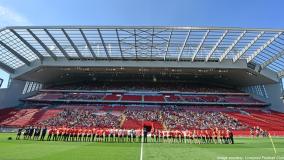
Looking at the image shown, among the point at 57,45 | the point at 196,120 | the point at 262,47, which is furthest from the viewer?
the point at 196,120

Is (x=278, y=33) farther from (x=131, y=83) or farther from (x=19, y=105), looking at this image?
(x=19, y=105)

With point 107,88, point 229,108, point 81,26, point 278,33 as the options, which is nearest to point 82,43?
point 81,26

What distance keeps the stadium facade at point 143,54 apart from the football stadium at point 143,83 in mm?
147

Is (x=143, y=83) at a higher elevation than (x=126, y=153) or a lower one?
higher

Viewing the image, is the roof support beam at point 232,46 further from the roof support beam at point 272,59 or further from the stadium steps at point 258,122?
the stadium steps at point 258,122

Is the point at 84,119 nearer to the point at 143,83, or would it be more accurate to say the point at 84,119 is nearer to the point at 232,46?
the point at 143,83

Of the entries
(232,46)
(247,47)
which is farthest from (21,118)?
(247,47)

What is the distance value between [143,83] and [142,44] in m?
26.3

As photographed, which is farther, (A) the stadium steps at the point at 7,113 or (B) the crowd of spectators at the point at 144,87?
(B) the crowd of spectators at the point at 144,87

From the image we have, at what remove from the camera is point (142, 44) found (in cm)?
3712

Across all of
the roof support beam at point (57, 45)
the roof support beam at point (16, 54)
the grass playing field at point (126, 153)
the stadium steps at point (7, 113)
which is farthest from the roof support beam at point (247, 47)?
the stadium steps at point (7, 113)

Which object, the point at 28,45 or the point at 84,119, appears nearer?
the point at 28,45

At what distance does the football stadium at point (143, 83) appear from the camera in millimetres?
32500

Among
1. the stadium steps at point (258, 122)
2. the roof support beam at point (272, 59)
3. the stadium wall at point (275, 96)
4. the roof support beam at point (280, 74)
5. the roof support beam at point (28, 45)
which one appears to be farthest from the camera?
the stadium wall at point (275, 96)
